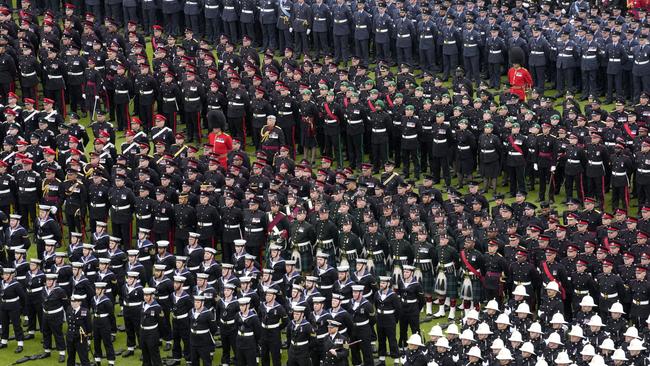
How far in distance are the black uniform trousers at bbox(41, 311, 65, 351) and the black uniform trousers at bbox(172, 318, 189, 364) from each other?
252 cm

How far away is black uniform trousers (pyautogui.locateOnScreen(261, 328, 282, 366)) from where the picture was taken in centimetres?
4025

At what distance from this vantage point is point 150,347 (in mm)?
40938

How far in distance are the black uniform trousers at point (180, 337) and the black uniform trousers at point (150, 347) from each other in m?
0.46

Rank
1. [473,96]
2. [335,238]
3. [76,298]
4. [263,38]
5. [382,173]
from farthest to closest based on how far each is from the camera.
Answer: [263,38]
[473,96]
[382,173]
[335,238]
[76,298]

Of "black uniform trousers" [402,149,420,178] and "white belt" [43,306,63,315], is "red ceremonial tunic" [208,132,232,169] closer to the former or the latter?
"black uniform trousers" [402,149,420,178]

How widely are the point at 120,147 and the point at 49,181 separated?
16.5 feet

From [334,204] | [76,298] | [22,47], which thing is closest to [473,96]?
[334,204]

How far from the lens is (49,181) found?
1834 inches

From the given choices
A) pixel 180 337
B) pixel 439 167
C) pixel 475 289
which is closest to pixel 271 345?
pixel 180 337

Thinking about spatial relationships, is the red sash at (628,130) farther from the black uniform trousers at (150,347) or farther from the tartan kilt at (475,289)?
the black uniform trousers at (150,347)

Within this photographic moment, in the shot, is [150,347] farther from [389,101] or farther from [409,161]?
[389,101]

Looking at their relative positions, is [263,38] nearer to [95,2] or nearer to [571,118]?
[95,2]

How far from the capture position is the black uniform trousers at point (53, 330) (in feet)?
136

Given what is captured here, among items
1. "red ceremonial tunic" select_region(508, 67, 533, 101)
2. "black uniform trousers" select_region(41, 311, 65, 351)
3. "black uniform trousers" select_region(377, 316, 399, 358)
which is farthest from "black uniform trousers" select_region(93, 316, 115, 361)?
"red ceremonial tunic" select_region(508, 67, 533, 101)
